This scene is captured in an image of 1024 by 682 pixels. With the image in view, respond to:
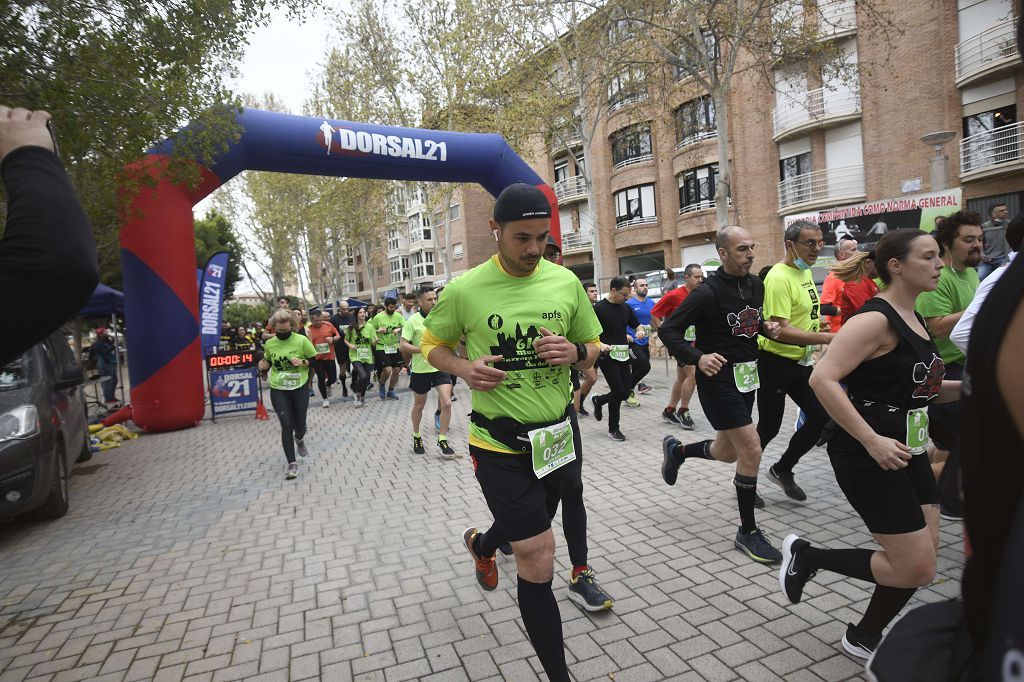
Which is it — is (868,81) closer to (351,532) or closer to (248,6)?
(248,6)

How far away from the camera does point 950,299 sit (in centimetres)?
Result: 434

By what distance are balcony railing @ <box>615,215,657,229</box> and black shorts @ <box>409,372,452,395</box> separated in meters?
28.5

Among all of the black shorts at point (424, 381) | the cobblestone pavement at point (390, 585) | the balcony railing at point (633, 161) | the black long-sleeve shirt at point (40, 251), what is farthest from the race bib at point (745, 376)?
the balcony railing at point (633, 161)

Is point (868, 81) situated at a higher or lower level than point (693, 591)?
higher

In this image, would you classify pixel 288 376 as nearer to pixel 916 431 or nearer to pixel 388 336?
pixel 388 336

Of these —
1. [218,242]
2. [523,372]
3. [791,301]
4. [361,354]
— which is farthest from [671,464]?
[218,242]

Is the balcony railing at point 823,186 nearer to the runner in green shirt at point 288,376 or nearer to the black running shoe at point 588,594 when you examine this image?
the runner in green shirt at point 288,376

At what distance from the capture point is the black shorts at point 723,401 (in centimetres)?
410

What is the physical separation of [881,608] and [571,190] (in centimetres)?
3726

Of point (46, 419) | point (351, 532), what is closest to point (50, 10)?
point (46, 419)

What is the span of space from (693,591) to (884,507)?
1385 mm

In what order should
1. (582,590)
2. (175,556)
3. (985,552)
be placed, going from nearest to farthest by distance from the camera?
(985,552), (582,590), (175,556)

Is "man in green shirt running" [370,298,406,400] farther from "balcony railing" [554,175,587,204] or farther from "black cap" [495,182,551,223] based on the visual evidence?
"balcony railing" [554,175,587,204]

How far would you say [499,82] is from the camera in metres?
20.1
